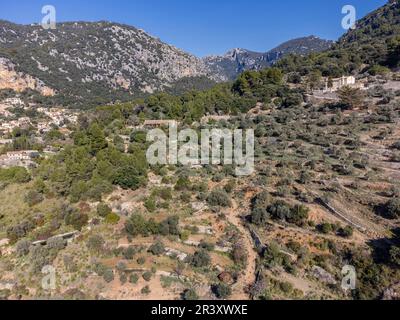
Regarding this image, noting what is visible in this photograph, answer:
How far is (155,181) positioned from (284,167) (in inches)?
477

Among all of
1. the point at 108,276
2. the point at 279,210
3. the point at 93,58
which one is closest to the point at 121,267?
the point at 108,276

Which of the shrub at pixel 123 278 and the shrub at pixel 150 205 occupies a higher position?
the shrub at pixel 150 205

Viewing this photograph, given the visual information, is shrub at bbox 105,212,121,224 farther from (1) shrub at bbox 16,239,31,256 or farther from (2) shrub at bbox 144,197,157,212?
(1) shrub at bbox 16,239,31,256

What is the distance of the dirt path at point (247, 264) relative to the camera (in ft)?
53.0

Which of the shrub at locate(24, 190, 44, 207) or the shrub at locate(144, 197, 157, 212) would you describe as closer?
the shrub at locate(144, 197, 157, 212)

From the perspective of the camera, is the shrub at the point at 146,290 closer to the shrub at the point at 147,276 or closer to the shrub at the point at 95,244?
the shrub at the point at 147,276

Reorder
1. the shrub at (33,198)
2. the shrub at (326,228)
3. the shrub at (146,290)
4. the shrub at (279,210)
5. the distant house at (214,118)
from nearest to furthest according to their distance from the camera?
the shrub at (146,290) → the shrub at (326,228) → the shrub at (279,210) → the shrub at (33,198) → the distant house at (214,118)

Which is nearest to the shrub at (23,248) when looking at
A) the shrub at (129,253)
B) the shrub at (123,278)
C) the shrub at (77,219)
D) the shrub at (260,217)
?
the shrub at (77,219)

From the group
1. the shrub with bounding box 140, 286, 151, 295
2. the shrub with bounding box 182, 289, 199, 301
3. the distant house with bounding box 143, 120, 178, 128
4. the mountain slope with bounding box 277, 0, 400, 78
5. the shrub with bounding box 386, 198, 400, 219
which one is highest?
the mountain slope with bounding box 277, 0, 400, 78

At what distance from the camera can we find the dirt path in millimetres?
16152

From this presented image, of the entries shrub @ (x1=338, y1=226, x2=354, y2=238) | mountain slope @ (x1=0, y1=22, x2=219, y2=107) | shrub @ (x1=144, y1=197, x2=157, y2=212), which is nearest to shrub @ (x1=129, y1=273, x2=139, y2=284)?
shrub @ (x1=144, y1=197, x2=157, y2=212)

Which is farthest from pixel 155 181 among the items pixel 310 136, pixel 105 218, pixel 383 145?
pixel 383 145

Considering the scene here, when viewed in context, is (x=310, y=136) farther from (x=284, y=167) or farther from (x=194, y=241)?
(x=194, y=241)
